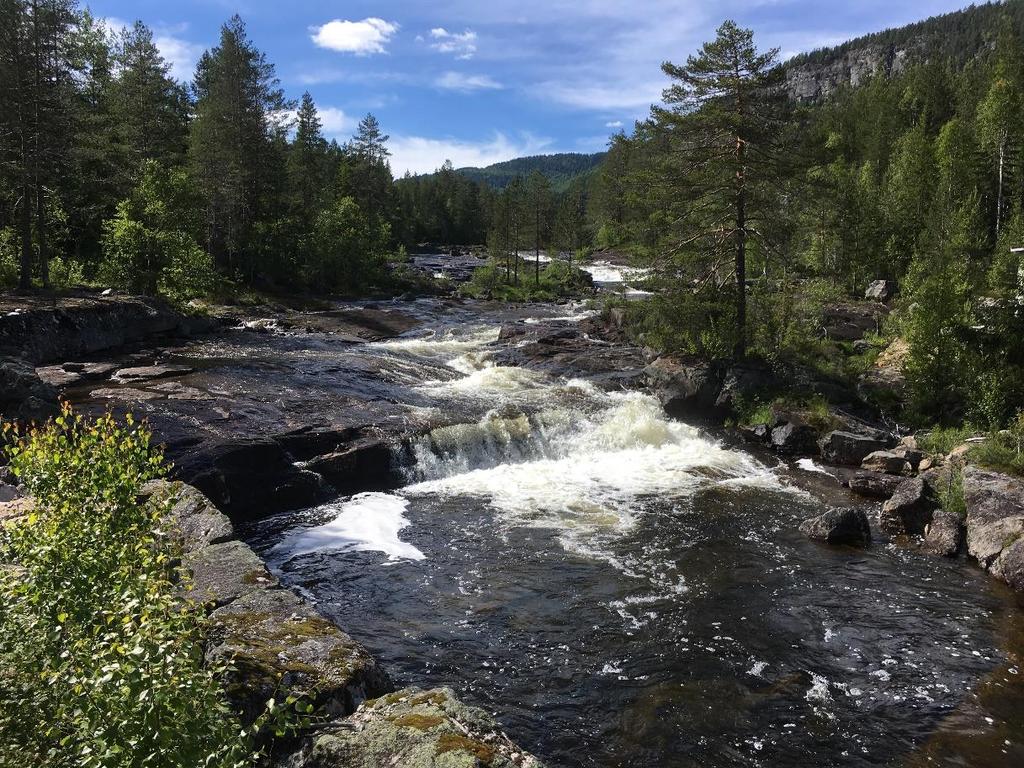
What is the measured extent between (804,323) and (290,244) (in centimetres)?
3935

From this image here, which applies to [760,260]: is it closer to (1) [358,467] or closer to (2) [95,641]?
(1) [358,467]

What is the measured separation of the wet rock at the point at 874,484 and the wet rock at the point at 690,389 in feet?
23.9

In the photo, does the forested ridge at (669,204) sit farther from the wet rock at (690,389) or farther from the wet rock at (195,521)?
the wet rock at (195,521)

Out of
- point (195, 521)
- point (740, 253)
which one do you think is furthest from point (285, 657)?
Result: point (740, 253)

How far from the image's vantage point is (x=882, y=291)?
46438 mm

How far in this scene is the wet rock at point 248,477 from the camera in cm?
1592

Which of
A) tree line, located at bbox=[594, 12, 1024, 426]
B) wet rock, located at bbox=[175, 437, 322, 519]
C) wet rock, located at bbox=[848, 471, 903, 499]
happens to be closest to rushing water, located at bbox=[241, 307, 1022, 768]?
wet rock, located at bbox=[175, 437, 322, 519]

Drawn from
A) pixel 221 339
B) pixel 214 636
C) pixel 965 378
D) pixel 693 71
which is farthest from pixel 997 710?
pixel 221 339

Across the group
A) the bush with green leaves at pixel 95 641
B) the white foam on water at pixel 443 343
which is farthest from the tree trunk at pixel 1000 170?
the bush with green leaves at pixel 95 641

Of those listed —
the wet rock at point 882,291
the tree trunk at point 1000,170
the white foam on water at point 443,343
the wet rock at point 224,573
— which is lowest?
the wet rock at point 224,573

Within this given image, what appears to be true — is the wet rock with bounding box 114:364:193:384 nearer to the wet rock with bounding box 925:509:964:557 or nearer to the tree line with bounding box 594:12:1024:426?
the tree line with bounding box 594:12:1024:426

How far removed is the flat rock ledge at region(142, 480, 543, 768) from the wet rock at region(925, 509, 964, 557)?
43.8 ft

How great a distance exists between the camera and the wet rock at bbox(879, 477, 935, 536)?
15562 mm

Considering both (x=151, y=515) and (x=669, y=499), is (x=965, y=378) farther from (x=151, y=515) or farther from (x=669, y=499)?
(x=151, y=515)
